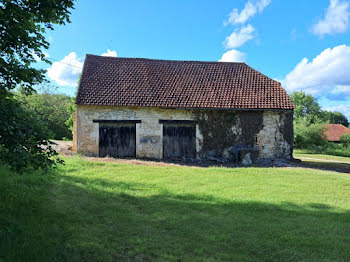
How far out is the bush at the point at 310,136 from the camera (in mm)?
33969

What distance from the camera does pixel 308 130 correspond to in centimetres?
3394

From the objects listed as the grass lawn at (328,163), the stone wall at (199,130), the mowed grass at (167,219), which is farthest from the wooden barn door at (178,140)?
the grass lawn at (328,163)

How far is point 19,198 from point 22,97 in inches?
988

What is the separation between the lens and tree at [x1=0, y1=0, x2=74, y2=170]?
441 centimetres

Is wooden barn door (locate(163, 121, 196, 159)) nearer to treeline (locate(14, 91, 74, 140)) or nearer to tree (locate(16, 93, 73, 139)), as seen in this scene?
treeline (locate(14, 91, 74, 140))

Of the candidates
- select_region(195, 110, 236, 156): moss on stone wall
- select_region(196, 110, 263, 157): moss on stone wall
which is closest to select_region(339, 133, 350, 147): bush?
select_region(196, 110, 263, 157): moss on stone wall

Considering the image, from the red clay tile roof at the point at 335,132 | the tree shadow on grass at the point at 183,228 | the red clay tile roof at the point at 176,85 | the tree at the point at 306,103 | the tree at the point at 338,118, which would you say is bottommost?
the tree shadow on grass at the point at 183,228

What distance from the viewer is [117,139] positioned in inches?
588

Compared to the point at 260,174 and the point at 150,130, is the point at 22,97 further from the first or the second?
the point at 260,174

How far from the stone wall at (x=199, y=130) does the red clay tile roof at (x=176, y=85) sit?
1.50 ft

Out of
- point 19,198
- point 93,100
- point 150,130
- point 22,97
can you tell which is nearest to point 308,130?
point 150,130

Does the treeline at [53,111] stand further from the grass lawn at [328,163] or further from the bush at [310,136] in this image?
the bush at [310,136]

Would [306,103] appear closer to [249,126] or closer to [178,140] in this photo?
[249,126]

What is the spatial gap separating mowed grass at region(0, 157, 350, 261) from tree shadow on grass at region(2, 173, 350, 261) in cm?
2
